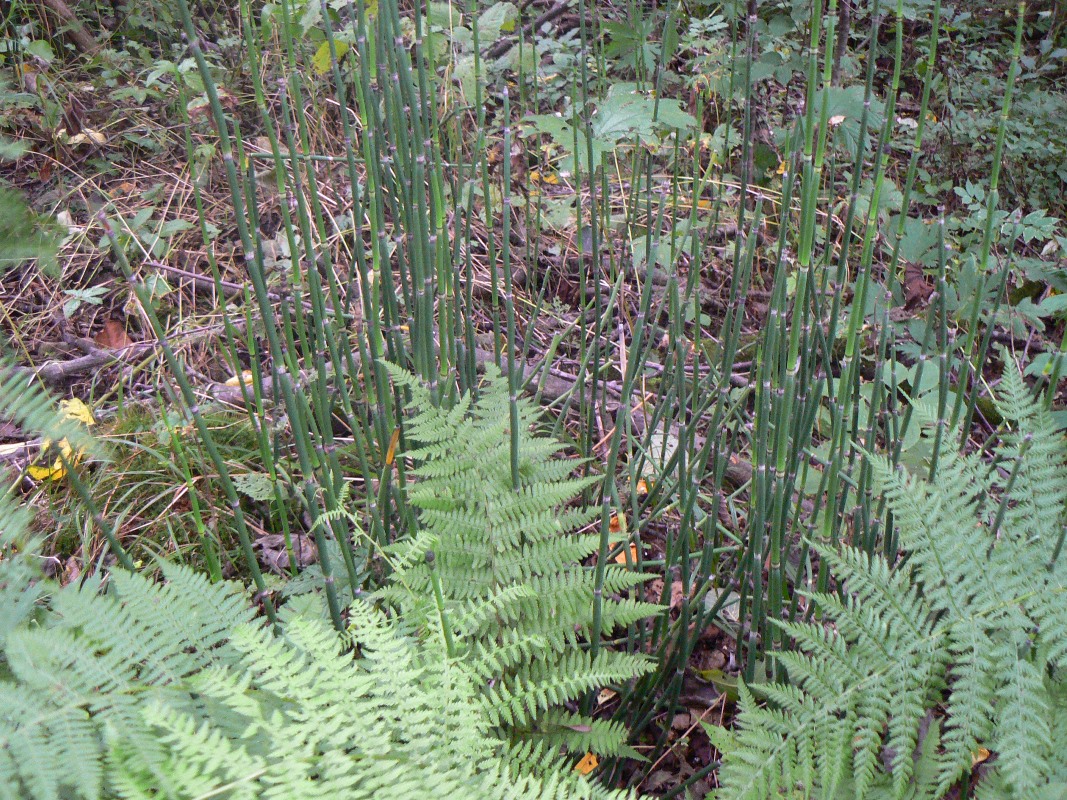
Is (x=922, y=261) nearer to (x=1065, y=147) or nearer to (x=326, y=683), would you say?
(x=1065, y=147)

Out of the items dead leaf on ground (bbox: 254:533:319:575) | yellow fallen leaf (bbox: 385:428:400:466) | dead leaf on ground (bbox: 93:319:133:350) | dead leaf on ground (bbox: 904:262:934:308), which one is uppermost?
yellow fallen leaf (bbox: 385:428:400:466)

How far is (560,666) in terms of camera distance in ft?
3.52

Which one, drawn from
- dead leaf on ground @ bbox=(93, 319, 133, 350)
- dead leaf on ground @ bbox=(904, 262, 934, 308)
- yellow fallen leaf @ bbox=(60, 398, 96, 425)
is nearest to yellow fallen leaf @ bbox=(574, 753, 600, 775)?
yellow fallen leaf @ bbox=(60, 398, 96, 425)

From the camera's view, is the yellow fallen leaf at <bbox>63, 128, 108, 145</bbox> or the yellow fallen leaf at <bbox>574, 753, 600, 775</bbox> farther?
the yellow fallen leaf at <bbox>63, 128, 108, 145</bbox>

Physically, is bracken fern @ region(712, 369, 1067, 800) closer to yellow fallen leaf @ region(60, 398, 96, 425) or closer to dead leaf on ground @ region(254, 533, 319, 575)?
dead leaf on ground @ region(254, 533, 319, 575)

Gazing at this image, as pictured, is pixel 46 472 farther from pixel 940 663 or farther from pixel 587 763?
pixel 940 663

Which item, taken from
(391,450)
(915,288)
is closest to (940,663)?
(391,450)

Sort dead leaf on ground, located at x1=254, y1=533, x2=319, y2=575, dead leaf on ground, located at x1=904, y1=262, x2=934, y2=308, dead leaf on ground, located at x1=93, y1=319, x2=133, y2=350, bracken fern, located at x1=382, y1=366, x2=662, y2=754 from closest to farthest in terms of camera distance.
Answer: bracken fern, located at x1=382, y1=366, x2=662, y2=754
dead leaf on ground, located at x1=254, y1=533, x2=319, y2=575
dead leaf on ground, located at x1=93, y1=319, x2=133, y2=350
dead leaf on ground, located at x1=904, y1=262, x2=934, y2=308

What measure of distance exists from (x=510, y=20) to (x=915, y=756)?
2053 millimetres

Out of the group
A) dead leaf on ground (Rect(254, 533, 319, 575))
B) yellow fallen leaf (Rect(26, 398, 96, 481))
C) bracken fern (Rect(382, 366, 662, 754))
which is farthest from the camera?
yellow fallen leaf (Rect(26, 398, 96, 481))

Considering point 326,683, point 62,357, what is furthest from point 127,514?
point 326,683

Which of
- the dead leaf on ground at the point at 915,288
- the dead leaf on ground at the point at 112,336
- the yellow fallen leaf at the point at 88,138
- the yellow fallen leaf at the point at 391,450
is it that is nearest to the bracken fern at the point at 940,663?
the yellow fallen leaf at the point at 391,450

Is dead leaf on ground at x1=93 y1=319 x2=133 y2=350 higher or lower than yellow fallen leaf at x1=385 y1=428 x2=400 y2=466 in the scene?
lower

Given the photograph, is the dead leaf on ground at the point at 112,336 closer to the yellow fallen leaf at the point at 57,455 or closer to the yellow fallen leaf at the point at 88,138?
the yellow fallen leaf at the point at 57,455
